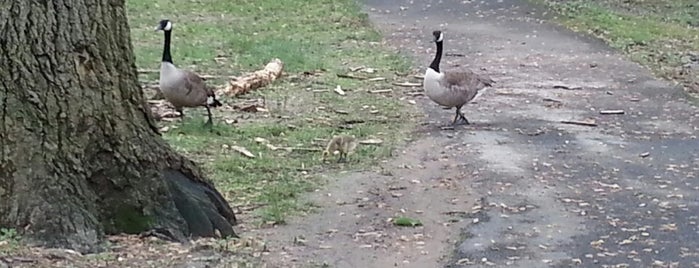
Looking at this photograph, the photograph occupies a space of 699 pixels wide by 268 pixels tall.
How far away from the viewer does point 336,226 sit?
7.63 m

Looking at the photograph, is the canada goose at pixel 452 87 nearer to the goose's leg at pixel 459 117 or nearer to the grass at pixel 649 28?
the goose's leg at pixel 459 117

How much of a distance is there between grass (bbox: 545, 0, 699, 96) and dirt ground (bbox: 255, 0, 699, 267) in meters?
1.01

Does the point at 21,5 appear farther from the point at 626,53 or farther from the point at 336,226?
the point at 626,53

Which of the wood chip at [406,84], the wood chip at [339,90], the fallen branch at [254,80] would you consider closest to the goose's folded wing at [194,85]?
the fallen branch at [254,80]

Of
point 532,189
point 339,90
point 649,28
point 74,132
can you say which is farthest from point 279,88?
point 649,28

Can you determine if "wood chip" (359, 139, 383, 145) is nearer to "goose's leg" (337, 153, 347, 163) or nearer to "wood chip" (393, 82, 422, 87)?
"goose's leg" (337, 153, 347, 163)

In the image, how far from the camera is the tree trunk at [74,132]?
20.1 feet

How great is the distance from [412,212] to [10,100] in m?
2.96

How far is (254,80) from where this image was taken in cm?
1388

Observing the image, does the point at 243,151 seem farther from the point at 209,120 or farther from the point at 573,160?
the point at 573,160

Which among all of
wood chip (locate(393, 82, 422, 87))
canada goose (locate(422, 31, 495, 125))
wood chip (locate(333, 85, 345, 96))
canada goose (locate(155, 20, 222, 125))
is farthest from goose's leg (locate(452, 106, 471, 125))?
wood chip (locate(393, 82, 422, 87))

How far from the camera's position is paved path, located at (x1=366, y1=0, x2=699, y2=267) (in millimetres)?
7203

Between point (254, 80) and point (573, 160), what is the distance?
4.84 meters

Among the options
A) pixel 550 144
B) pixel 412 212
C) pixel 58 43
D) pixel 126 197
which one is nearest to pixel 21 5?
pixel 58 43
